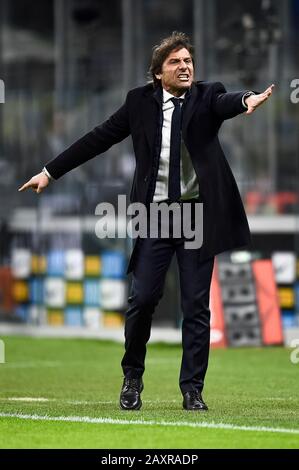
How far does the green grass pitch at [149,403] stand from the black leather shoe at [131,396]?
8 cm

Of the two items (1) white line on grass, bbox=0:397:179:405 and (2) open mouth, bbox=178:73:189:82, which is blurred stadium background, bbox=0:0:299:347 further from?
(2) open mouth, bbox=178:73:189:82

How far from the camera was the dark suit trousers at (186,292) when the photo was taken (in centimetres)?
925

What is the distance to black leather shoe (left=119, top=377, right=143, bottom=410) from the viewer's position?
935 cm

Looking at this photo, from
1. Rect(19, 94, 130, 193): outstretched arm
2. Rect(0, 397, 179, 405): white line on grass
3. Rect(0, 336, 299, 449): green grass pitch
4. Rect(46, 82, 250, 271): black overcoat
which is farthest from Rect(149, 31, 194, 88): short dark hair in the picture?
Rect(0, 397, 179, 405): white line on grass

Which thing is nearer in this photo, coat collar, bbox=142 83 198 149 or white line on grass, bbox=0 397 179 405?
coat collar, bbox=142 83 198 149

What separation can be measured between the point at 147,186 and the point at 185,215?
27cm

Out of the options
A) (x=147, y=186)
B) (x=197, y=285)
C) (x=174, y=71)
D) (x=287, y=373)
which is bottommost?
(x=287, y=373)

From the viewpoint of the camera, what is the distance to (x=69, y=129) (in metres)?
21.6

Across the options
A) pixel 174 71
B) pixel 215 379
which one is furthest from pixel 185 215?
pixel 215 379

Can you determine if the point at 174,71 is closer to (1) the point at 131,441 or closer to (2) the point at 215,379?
(1) the point at 131,441

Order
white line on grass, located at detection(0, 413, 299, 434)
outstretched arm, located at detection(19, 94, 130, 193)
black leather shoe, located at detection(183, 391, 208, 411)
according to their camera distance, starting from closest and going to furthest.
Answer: white line on grass, located at detection(0, 413, 299, 434)
black leather shoe, located at detection(183, 391, 208, 411)
outstretched arm, located at detection(19, 94, 130, 193)

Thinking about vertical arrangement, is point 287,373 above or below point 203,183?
below
